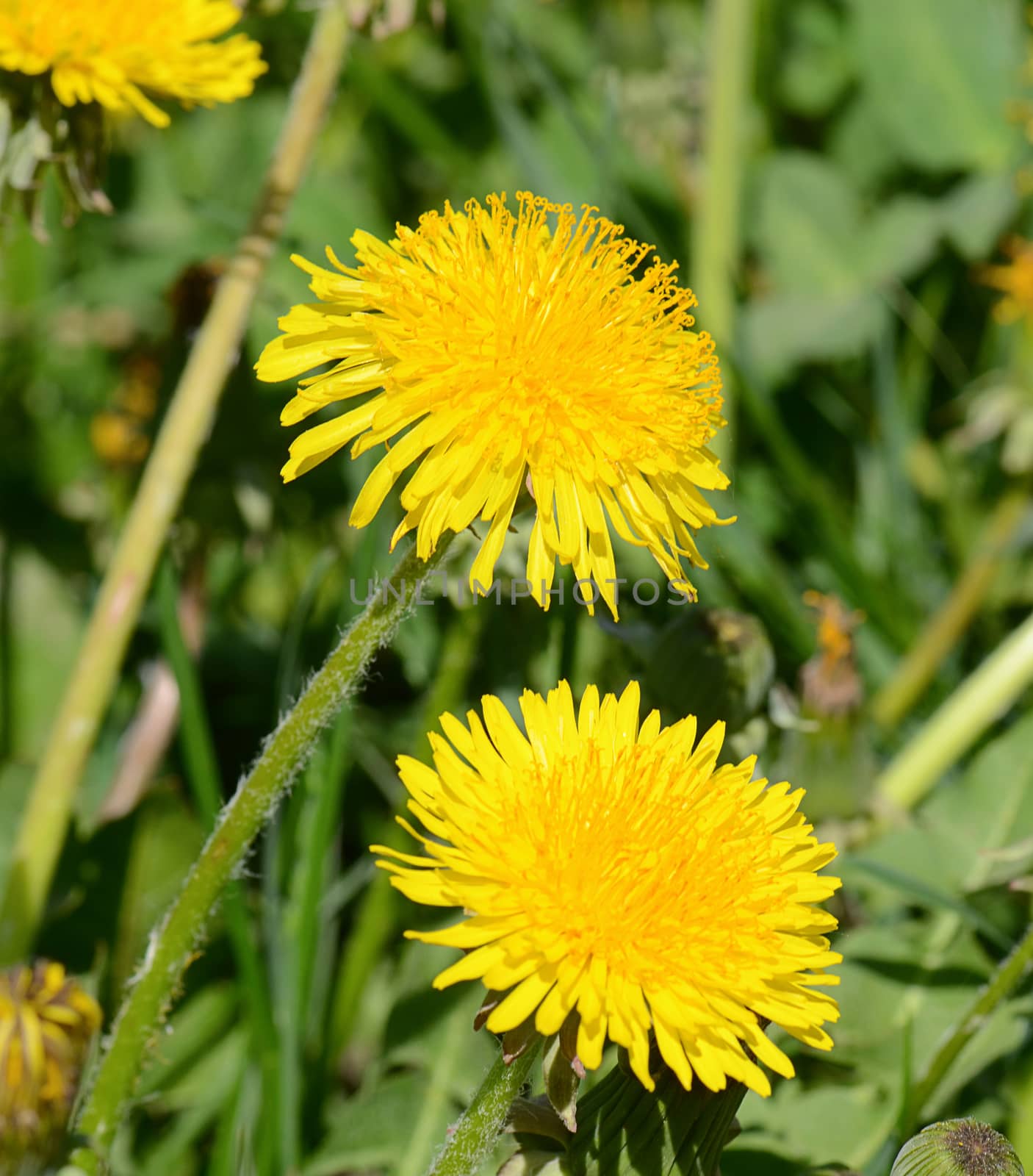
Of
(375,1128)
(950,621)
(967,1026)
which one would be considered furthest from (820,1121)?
(950,621)

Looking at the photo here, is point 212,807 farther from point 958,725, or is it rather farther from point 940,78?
point 940,78

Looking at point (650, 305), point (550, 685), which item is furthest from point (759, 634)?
point (650, 305)

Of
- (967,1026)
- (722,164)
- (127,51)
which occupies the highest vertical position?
(722,164)

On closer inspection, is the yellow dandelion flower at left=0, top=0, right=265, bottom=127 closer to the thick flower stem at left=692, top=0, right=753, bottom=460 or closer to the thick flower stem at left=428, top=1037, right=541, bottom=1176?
the thick flower stem at left=428, top=1037, right=541, bottom=1176

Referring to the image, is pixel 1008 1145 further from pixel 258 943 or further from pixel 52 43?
pixel 52 43

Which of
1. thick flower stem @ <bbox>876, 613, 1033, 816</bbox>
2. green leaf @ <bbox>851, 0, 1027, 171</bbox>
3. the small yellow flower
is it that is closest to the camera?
thick flower stem @ <bbox>876, 613, 1033, 816</bbox>

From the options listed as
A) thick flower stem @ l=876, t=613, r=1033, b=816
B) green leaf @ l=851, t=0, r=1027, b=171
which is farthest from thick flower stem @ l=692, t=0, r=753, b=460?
thick flower stem @ l=876, t=613, r=1033, b=816
